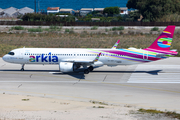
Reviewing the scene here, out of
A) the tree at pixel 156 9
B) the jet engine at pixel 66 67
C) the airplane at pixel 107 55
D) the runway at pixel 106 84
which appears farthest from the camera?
the tree at pixel 156 9

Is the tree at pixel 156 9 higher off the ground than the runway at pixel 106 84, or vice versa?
the tree at pixel 156 9

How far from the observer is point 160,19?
138 m

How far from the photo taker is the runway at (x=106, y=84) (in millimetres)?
27281

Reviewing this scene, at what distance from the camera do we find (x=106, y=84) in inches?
1336

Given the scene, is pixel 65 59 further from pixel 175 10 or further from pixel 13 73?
pixel 175 10

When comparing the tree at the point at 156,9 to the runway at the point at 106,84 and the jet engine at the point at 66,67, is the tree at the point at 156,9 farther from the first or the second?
the jet engine at the point at 66,67

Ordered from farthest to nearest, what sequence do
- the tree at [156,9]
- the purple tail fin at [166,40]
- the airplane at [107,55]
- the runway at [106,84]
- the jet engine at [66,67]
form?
the tree at [156,9] → the purple tail fin at [166,40] → the airplane at [107,55] → the jet engine at [66,67] → the runway at [106,84]

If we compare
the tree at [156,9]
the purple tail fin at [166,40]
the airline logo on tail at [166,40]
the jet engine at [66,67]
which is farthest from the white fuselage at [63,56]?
the tree at [156,9]

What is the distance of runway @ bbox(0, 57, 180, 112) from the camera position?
2728 cm

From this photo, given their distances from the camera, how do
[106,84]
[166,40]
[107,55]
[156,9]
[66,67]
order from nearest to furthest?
[106,84] → [66,67] → [107,55] → [166,40] → [156,9]

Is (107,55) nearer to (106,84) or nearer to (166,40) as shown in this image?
(106,84)

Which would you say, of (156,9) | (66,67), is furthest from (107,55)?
(156,9)

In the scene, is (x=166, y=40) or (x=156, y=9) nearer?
(x=166, y=40)

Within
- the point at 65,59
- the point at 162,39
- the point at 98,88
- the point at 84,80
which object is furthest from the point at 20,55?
the point at 162,39
